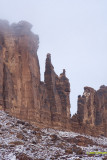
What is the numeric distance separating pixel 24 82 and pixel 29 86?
4.07 feet

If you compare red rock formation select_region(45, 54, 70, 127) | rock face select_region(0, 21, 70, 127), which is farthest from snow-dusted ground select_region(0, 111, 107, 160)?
red rock formation select_region(45, 54, 70, 127)

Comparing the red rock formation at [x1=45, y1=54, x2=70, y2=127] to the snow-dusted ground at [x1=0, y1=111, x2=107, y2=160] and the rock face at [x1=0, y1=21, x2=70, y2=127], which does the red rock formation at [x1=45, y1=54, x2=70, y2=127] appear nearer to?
the rock face at [x1=0, y1=21, x2=70, y2=127]

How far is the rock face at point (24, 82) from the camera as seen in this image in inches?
2239

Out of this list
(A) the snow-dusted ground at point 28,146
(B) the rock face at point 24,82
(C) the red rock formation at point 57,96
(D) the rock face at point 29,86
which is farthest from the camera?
(C) the red rock formation at point 57,96

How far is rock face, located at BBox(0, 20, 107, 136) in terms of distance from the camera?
57.3 m

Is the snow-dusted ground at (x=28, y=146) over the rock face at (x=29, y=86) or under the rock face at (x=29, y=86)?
under

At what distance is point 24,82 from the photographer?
6109 centimetres

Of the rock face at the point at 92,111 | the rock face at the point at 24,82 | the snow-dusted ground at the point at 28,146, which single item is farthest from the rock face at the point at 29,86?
the snow-dusted ground at the point at 28,146

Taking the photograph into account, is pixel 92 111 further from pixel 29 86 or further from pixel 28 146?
pixel 28 146

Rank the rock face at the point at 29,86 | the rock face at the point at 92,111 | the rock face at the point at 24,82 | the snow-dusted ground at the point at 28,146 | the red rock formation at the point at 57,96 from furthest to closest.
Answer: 1. the rock face at the point at 92,111
2. the red rock formation at the point at 57,96
3. the rock face at the point at 29,86
4. the rock face at the point at 24,82
5. the snow-dusted ground at the point at 28,146

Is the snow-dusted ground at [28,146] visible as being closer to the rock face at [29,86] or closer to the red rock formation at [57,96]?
the rock face at [29,86]

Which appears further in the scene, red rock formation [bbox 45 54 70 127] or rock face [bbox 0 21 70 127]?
red rock formation [bbox 45 54 70 127]

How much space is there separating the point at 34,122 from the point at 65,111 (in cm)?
1834

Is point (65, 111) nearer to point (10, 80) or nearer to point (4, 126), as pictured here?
point (10, 80)
